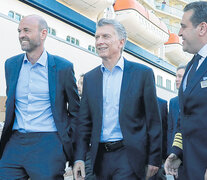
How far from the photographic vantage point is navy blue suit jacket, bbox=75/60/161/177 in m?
2.55

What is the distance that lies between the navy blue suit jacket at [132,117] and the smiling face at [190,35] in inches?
20.4

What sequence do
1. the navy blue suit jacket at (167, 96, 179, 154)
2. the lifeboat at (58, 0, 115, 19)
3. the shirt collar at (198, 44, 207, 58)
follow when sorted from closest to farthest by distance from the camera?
the shirt collar at (198, 44, 207, 58) < the navy blue suit jacket at (167, 96, 179, 154) < the lifeboat at (58, 0, 115, 19)

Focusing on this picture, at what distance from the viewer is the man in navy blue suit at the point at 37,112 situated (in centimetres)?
250

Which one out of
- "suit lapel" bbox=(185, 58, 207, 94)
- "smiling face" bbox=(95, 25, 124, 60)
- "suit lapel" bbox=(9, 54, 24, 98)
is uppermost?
"smiling face" bbox=(95, 25, 124, 60)

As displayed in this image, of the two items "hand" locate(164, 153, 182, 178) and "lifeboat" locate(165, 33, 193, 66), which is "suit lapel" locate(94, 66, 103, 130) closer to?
"hand" locate(164, 153, 182, 178)

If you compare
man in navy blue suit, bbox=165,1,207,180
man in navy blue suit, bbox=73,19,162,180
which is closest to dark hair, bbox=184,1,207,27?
man in navy blue suit, bbox=165,1,207,180

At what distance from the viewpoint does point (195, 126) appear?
2074mm

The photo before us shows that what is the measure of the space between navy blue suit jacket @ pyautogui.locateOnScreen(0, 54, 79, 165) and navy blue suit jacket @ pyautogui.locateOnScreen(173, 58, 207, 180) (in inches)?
39.5

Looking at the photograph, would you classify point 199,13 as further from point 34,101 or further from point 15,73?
point 15,73

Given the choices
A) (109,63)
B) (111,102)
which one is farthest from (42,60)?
(111,102)

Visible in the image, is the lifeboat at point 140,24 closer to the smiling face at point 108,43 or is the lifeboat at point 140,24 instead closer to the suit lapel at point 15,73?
the smiling face at point 108,43

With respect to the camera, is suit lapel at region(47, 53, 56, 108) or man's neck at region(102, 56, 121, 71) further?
man's neck at region(102, 56, 121, 71)

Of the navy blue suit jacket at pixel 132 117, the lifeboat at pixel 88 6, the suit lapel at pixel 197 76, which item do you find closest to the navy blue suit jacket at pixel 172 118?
the navy blue suit jacket at pixel 132 117

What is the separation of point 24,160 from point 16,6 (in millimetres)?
6253
